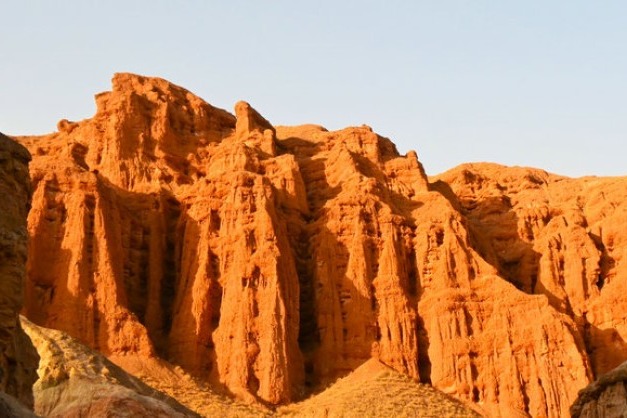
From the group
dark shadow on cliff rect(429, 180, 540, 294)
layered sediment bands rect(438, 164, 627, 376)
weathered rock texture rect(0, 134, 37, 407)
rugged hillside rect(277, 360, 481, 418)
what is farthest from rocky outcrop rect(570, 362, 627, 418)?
dark shadow on cliff rect(429, 180, 540, 294)

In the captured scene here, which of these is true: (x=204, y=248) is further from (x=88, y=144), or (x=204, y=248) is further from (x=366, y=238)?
(x=88, y=144)

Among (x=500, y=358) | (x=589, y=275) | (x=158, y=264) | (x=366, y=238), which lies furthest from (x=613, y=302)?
(x=158, y=264)

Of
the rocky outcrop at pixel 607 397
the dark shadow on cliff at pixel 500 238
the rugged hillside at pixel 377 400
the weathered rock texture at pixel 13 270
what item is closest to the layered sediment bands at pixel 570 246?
the dark shadow on cliff at pixel 500 238

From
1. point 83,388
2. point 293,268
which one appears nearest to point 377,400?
point 293,268

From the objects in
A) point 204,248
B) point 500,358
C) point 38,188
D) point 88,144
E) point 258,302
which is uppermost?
point 88,144

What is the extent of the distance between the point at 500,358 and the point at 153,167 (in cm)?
3211

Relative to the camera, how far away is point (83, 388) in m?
32.4

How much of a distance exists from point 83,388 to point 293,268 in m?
43.9

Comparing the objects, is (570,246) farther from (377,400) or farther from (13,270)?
(13,270)

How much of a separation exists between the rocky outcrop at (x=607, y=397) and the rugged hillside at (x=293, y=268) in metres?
46.7

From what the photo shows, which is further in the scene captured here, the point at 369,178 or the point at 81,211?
the point at 369,178

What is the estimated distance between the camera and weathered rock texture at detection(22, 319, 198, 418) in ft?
79.6

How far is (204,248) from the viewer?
76.8 metres

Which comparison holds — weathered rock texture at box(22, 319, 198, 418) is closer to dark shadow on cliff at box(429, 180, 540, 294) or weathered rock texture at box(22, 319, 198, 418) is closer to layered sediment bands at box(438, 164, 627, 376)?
layered sediment bands at box(438, 164, 627, 376)
